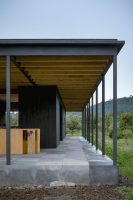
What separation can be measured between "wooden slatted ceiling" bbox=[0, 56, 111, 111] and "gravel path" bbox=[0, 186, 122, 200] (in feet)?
10.2

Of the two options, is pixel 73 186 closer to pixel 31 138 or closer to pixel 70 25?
pixel 31 138

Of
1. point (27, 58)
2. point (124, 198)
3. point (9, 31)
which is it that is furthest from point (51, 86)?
point (9, 31)

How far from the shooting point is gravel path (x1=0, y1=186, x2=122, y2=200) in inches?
255

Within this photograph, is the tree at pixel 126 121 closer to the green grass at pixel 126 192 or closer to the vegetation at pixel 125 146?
the vegetation at pixel 125 146

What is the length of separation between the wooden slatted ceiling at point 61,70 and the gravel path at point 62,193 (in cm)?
311

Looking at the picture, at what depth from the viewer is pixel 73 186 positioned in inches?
300

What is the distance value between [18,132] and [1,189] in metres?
3.42

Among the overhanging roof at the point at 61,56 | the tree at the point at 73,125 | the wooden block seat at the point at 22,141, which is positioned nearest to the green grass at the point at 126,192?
the overhanging roof at the point at 61,56

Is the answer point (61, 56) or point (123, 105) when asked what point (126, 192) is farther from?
point (123, 105)


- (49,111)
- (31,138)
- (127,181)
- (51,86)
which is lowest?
(127,181)

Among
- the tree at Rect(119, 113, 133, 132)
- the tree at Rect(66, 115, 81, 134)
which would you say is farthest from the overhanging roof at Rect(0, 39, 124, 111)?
the tree at Rect(66, 115, 81, 134)

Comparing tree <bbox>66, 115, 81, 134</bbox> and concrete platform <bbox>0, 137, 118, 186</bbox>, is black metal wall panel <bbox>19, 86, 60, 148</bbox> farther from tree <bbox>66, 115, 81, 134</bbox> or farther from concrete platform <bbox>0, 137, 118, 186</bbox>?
tree <bbox>66, 115, 81, 134</bbox>

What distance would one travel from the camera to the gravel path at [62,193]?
6.49m

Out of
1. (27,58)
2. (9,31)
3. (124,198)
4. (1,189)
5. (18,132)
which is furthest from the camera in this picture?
(9,31)
